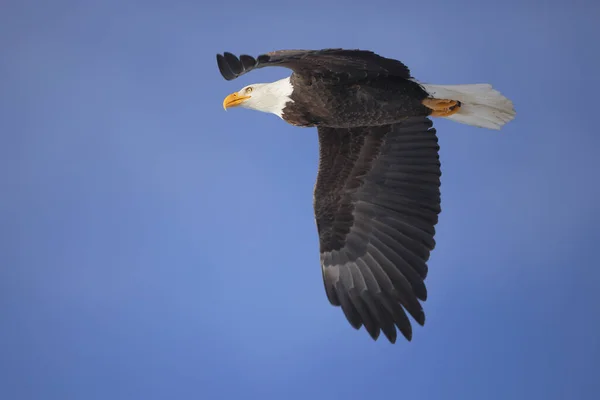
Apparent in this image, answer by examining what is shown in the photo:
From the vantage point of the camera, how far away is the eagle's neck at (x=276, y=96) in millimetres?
7738

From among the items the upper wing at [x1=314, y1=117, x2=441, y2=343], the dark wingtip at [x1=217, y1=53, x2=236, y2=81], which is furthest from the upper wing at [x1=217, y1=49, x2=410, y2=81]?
the upper wing at [x1=314, y1=117, x2=441, y2=343]

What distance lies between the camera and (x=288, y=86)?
25.4 ft

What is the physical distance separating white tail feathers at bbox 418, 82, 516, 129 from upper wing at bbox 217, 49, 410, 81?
84 centimetres

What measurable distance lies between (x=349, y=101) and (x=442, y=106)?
1006mm

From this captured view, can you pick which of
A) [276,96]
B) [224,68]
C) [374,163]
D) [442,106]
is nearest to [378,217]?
[374,163]

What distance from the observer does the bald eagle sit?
7.58 m

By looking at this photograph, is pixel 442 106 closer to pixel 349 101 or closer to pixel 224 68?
pixel 349 101

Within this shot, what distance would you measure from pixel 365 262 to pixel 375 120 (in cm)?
134

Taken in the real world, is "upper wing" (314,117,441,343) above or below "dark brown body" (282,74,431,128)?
below

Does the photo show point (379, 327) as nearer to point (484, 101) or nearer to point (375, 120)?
point (375, 120)

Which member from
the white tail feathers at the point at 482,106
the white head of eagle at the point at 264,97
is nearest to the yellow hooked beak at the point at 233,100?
the white head of eagle at the point at 264,97

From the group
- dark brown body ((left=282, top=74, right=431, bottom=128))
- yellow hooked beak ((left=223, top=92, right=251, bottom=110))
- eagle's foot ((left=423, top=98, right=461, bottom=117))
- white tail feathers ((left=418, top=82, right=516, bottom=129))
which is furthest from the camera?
yellow hooked beak ((left=223, top=92, right=251, bottom=110))

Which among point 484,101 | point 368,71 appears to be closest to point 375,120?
point 368,71

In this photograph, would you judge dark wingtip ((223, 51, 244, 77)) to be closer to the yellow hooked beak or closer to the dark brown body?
the dark brown body
